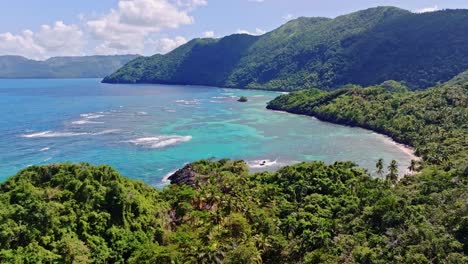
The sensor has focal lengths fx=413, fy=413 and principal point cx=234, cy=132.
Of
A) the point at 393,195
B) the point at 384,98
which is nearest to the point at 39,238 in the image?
the point at 393,195

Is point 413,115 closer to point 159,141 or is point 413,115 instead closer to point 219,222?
point 159,141

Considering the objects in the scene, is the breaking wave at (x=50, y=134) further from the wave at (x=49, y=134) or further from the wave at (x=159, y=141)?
the wave at (x=159, y=141)

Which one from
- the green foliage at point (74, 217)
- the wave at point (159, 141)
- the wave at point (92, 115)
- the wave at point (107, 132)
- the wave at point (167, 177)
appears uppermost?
the green foliage at point (74, 217)

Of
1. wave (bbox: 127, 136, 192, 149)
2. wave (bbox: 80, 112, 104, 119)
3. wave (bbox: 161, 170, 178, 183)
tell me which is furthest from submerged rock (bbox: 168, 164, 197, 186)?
wave (bbox: 80, 112, 104, 119)

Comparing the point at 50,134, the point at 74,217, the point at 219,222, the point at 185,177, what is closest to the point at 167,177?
the point at 185,177

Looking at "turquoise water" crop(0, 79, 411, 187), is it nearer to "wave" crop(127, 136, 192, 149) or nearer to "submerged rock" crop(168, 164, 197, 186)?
"wave" crop(127, 136, 192, 149)

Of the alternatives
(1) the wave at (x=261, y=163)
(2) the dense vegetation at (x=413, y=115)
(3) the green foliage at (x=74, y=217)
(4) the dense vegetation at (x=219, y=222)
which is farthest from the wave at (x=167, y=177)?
(2) the dense vegetation at (x=413, y=115)
